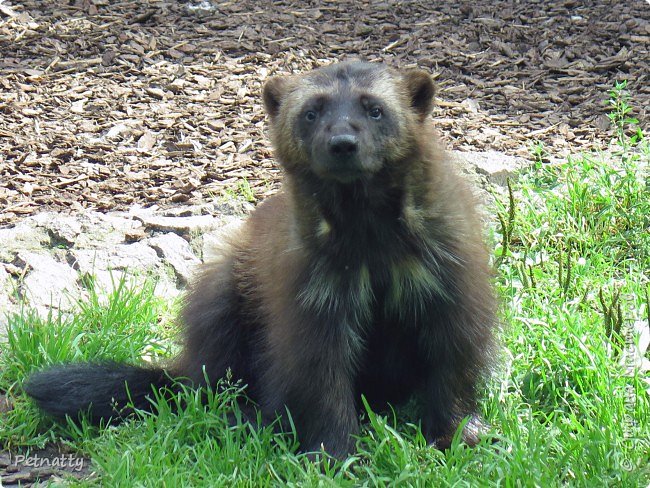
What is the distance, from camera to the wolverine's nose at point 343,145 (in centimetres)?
396

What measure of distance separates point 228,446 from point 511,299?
1.87 meters

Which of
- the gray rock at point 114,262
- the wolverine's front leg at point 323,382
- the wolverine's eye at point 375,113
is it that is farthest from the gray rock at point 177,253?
the wolverine's eye at point 375,113

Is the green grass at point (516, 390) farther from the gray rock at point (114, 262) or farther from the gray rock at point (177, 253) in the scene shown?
the gray rock at point (177, 253)

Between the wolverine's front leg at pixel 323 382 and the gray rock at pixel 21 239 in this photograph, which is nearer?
the wolverine's front leg at pixel 323 382

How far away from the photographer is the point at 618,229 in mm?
5906

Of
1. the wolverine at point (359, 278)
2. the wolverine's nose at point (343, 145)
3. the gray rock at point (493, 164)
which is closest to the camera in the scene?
the wolverine's nose at point (343, 145)

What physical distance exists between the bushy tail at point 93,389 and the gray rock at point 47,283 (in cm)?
78

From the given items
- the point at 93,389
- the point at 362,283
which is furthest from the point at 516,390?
the point at 93,389

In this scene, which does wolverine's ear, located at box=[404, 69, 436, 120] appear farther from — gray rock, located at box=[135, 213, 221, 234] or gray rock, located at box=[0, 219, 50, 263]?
gray rock, located at box=[0, 219, 50, 263]

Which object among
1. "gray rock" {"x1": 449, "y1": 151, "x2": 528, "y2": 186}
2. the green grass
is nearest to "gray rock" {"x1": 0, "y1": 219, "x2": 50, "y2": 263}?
the green grass

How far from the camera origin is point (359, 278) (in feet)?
13.8

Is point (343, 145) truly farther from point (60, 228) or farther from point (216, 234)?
point (60, 228)

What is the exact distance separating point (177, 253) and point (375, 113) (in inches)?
87.6

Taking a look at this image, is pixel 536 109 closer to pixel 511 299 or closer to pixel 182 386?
pixel 511 299
